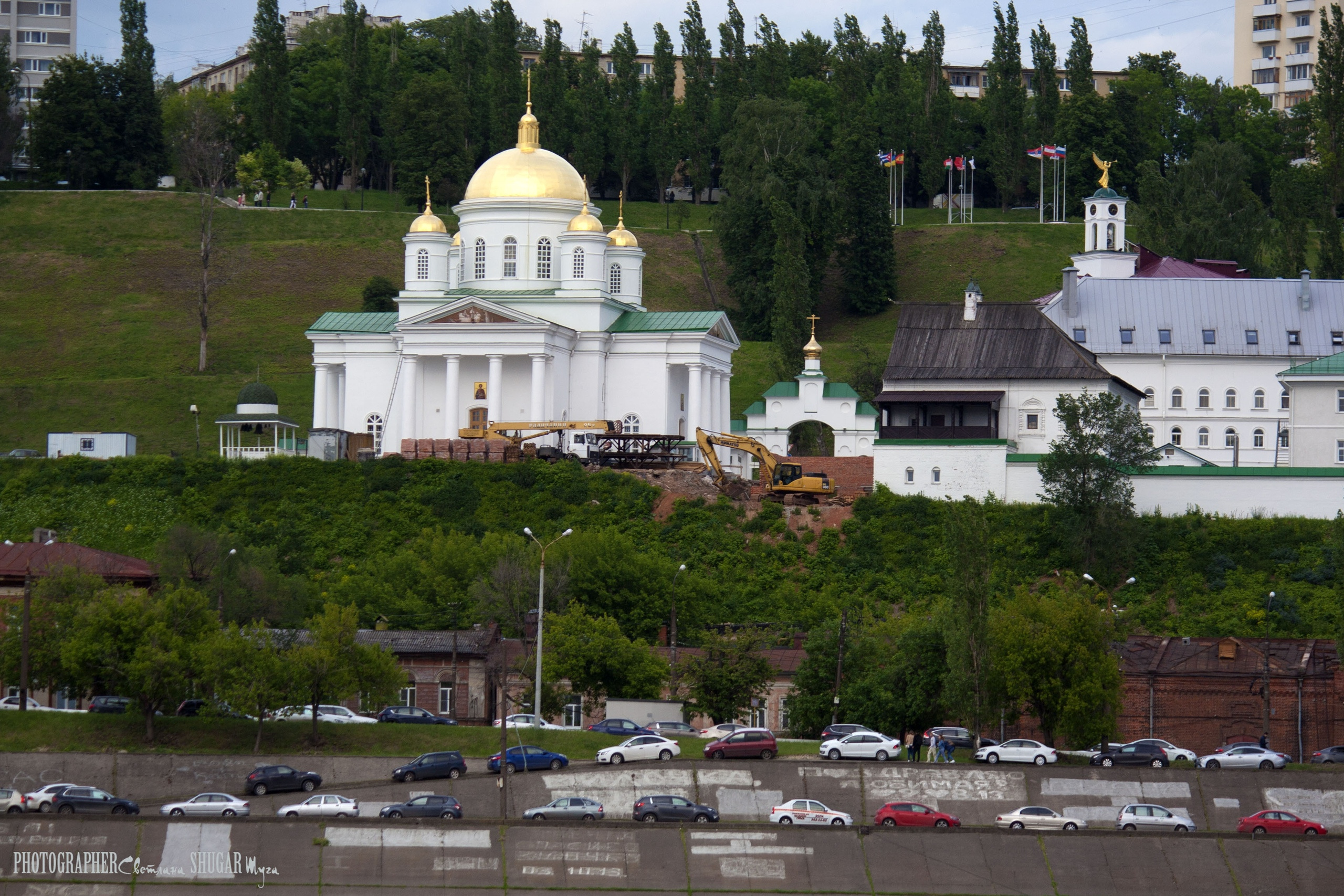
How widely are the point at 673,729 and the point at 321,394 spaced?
116ft

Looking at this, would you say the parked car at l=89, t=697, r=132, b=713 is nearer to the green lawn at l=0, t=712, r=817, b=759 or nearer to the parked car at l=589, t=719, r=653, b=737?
the green lawn at l=0, t=712, r=817, b=759

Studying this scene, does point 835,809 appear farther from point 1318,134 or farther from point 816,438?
point 1318,134

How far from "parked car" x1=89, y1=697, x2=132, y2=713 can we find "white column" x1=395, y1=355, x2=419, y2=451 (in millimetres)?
27671

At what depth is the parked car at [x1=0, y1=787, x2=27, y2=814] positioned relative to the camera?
3991cm

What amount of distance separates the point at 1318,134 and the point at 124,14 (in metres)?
75.0

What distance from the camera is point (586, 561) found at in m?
58.9

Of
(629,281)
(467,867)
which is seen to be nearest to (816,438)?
(629,281)

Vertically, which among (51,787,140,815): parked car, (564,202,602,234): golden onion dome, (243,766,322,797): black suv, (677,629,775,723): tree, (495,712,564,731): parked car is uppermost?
(564,202,602,234): golden onion dome

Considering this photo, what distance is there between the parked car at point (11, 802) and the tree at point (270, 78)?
281ft

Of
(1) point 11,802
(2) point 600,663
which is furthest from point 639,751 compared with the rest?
(1) point 11,802

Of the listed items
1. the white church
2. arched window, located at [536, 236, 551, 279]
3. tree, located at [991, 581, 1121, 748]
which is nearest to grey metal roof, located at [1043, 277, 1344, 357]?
the white church

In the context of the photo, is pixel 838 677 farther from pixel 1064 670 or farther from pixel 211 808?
pixel 211 808

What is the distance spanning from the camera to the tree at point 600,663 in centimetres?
5162

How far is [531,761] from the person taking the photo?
43.8 meters
